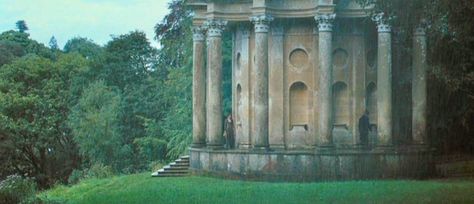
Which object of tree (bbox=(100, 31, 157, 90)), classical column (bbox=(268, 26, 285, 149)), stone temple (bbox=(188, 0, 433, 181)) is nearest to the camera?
stone temple (bbox=(188, 0, 433, 181))

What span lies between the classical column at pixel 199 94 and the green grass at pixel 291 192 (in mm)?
4451

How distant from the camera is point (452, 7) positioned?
21.5 meters

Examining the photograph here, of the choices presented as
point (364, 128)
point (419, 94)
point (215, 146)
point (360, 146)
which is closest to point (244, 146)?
point (215, 146)

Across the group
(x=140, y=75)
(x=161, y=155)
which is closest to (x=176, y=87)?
(x=161, y=155)

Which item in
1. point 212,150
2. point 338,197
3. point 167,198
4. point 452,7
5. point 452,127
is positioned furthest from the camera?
point 452,127

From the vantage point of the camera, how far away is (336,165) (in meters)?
33.4

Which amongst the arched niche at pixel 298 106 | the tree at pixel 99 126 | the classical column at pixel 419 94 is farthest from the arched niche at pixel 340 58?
the tree at pixel 99 126

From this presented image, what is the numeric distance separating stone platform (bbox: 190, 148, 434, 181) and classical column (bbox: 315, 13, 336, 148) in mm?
937

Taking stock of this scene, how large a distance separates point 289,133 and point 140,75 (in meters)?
28.0

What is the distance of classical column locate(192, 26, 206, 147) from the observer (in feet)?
127

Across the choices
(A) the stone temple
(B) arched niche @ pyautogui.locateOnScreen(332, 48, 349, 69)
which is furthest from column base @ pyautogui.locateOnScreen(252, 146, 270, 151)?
(B) arched niche @ pyautogui.locateOnScreen(332, 48, 349, 69)

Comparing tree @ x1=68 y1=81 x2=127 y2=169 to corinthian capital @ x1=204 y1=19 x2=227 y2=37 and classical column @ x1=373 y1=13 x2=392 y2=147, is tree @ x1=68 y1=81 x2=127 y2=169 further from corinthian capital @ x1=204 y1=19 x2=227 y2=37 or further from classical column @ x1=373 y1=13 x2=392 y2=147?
classical column @ x1=373 y1=13 x2=392 y2=147

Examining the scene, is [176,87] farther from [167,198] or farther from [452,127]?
[167,198]

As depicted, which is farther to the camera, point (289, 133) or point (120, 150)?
point (120, 150)
